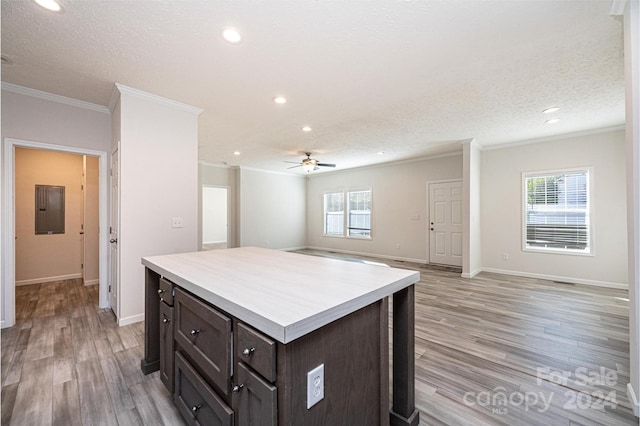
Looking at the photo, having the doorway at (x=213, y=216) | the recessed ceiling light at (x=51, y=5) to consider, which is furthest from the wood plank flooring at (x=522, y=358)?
the doorway at (x=213, y=216)

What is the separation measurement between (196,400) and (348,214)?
272 inches

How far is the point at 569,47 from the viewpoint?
2.19 metres

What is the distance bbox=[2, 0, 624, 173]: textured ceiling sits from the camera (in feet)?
5.92

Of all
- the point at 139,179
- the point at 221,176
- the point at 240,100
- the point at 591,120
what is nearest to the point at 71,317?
the point at 139,179

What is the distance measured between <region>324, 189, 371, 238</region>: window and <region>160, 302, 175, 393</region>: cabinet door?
6.29 metres

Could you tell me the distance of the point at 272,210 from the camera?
8.22 metres

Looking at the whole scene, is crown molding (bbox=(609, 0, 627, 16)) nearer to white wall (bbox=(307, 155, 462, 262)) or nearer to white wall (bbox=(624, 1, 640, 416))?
white wall (bbox=(624, 1, 640, 416))

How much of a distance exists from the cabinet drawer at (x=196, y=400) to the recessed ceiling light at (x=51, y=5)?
7.63 feet

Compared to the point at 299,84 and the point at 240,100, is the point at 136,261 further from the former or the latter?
the point at 299,84

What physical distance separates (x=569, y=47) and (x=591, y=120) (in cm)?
255

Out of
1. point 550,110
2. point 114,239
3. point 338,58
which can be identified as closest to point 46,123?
point 114,239

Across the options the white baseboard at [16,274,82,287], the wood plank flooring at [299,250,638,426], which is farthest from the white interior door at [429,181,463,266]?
the white baseboard at [16,274,82,287]

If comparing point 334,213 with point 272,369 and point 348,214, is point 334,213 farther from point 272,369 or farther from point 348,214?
point 272,369

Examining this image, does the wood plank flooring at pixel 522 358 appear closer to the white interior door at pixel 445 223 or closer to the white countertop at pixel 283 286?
the white countertop at pixel 283 286
